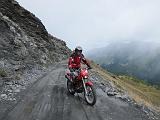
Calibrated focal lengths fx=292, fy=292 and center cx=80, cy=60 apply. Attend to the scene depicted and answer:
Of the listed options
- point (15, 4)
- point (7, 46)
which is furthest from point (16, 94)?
point (15, 4)

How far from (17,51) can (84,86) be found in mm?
25996

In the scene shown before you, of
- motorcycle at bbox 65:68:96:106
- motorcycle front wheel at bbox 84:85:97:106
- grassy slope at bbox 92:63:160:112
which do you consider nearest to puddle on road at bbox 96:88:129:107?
motorcycle front wheel at bbox 84:85:97:106

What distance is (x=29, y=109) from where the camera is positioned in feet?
49.3

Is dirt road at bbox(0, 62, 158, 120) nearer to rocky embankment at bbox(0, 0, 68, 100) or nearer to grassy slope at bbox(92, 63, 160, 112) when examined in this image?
rocky embankment at bbox(0, 0, 68, 100)

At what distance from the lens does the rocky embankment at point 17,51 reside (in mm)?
23625

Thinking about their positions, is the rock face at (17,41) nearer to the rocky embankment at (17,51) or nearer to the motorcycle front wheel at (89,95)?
the rocky embankment at (17,51)

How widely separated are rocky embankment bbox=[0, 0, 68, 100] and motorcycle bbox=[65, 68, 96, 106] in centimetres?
386

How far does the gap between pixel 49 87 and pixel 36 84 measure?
2.19m

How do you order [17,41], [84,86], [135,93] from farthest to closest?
[135,93]
[17,41]
[84,86]

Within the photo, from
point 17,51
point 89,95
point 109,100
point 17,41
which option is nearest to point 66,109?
point 89,95

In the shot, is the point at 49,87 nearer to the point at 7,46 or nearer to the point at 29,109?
the point at 29,109

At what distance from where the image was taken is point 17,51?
40.2 meters

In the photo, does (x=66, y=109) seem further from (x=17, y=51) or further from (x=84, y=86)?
(x=17, y=51)

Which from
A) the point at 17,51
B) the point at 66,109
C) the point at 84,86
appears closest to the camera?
the point at 66,109
